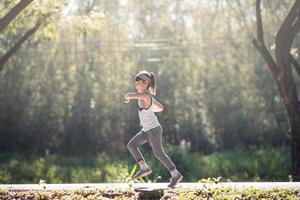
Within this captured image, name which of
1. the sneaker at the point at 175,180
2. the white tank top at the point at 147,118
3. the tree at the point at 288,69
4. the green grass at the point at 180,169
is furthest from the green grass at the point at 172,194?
the green grass at the point at 180,169

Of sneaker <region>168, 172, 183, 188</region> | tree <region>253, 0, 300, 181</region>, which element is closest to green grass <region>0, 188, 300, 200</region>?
sneaker <region>168, 172, 183, 188</region>

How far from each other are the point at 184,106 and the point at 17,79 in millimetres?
10354

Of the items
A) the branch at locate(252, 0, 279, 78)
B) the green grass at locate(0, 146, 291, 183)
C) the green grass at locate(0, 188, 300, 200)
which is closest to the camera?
the green grass at locate(0, 188, 300, 200)

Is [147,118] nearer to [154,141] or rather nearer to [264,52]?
[154,141]

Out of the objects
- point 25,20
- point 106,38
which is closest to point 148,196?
point 25,20

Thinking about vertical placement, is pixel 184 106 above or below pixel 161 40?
below

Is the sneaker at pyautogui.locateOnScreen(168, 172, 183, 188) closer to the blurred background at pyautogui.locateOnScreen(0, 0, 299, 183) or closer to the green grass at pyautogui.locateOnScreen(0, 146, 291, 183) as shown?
the green grass at pyautogui.locateOnScreen(0, 146, 291, 183)

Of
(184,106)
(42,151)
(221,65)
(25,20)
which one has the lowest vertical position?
(42,151)

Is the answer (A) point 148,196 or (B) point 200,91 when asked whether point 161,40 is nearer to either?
(B) point 200,91

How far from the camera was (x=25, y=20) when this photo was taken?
1519cm

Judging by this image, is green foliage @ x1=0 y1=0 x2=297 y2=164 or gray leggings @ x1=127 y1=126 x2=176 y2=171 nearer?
gray leggings @ x1=127 y1=126 x2=176 y2=171

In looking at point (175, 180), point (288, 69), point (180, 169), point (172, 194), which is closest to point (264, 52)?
point (288, 69)

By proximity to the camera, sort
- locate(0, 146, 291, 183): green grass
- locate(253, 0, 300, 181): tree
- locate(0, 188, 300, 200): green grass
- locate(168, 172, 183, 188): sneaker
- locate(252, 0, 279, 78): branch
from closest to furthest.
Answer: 1. locate(0, 188, 300, 200): green grass
2. locate(168, 172, 183, 188): sneaker
3. locate(253, 0, 300, 181): tree
4. locate(252, 0, 279, 78): branch
5. locate(0, 146, 291, 183): green grass

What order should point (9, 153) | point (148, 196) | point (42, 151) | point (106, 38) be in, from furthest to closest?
1. point (106, 38)
2. point (42, 151)
3. point (9, 153)
4. point (148, 196)
